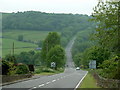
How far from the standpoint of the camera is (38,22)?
173 metres

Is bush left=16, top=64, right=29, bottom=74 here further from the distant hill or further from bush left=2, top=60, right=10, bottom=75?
the distant hill

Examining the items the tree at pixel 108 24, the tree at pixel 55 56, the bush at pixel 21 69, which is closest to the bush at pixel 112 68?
the tree at pixel 108 24

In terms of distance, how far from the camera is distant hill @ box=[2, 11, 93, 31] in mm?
164625

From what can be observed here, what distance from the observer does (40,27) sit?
176 metres

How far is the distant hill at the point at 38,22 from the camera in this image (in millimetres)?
164625

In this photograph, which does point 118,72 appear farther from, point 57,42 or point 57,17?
point 57,17

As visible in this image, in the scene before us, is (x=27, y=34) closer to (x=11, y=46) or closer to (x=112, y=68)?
(x=11, y=46)

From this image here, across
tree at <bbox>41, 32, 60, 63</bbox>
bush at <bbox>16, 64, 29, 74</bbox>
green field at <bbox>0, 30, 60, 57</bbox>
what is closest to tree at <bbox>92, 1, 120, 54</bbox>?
bush at <bbox>16, 64, 29, 74</bbox>

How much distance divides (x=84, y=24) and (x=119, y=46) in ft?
594

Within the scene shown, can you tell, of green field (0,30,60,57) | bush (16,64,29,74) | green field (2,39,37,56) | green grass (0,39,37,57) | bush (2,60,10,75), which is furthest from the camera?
green field (0,30,60,57)

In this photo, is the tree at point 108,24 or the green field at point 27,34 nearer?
the tree at point 108,24

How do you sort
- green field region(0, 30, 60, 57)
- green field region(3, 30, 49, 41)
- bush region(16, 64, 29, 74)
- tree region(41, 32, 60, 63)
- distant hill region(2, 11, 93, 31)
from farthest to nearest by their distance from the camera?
1. distant hill region(2, 11, 93, 31)
2. green field region(3, 30, 49, 41)
3. green field region(0, 30, 60, 57)
4. tree region(41, 32, 60, 63)
5. bush region(16, 64, 29, 74)

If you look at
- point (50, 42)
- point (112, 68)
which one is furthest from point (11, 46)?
point (112, 68)

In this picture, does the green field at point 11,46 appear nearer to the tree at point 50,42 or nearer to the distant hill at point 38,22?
the distant hill at point 38,22
